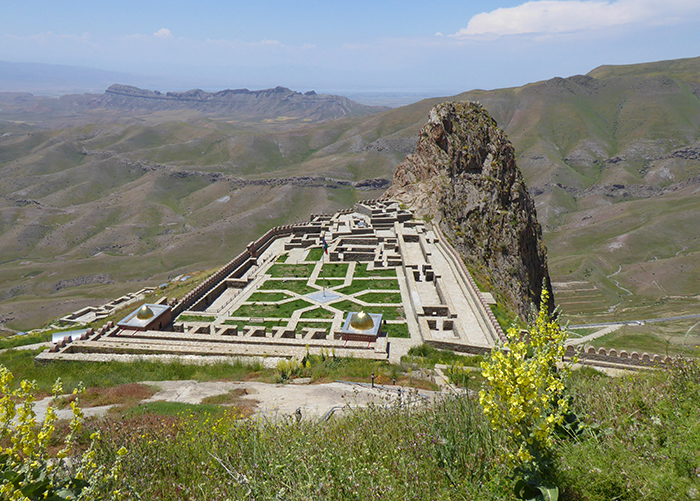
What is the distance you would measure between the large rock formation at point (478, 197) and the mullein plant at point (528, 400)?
29.7 metres

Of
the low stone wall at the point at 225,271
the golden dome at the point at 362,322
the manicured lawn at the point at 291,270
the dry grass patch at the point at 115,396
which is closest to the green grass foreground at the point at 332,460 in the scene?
the dry grass patch at the point at 115,396

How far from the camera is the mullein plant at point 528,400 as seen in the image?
3.51 meters

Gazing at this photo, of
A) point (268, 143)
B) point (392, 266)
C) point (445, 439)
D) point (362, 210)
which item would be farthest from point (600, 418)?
point (268, 143)

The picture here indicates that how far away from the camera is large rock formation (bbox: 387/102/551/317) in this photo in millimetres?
38125

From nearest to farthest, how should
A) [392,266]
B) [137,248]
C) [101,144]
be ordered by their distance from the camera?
[392,266] < [137,248] < [101,144]

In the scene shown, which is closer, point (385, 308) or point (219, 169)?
point (385, 308)

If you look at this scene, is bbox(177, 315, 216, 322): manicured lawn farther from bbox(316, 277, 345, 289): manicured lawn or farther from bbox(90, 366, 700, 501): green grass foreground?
bbox(90, 366, 700, 501): green grass foreground

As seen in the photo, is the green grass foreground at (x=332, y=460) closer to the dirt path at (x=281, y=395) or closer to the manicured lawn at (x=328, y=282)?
the dirt path at (x=281, y=395)

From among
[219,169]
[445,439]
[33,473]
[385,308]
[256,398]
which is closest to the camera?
[33,473]

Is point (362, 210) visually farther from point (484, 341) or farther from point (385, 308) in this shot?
point (484, 341)

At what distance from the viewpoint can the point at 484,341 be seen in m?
18.5

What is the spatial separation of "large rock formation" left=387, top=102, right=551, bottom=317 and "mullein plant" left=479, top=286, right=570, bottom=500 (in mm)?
29715

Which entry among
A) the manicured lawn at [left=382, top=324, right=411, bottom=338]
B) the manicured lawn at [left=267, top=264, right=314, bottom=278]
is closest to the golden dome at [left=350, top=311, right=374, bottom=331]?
the manicured lawn at [left=382, top=324, right=411, bottom=338]

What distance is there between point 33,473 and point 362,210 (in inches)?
1668
